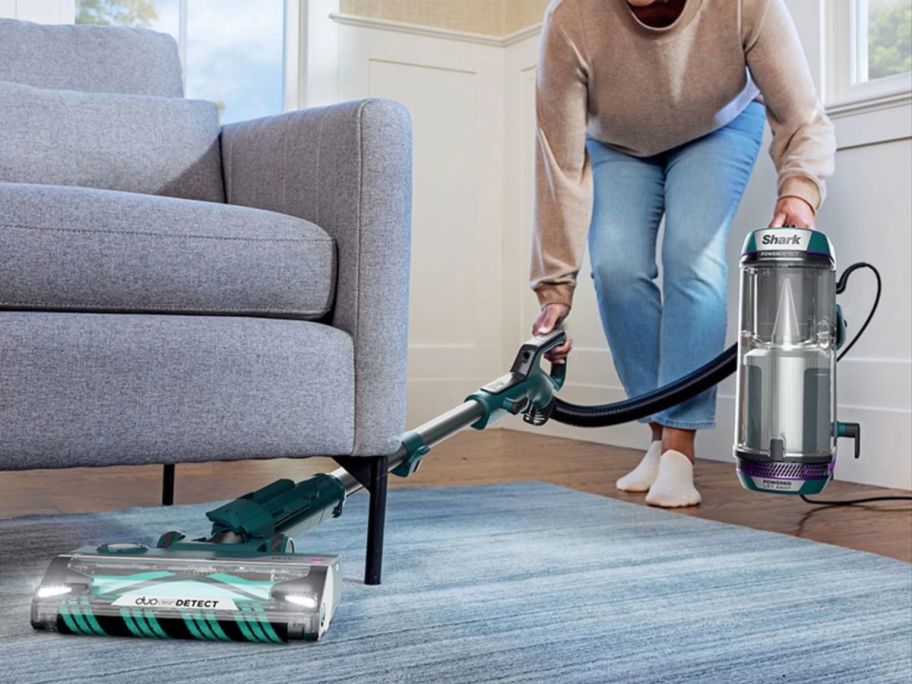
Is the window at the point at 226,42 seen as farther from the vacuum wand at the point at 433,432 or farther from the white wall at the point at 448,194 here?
the vacuum wand at the point at 433,432

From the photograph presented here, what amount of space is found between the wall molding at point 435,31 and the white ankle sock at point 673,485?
1858 millimetres

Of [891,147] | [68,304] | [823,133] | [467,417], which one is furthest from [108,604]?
[891,147]

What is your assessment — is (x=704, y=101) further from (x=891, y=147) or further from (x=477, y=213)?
(x=477, y=213)

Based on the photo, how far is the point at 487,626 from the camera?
41.7 inches

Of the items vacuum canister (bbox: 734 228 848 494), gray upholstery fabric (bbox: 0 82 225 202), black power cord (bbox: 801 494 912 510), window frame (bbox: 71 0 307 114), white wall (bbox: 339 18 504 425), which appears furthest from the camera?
white wall (bbox: 339 18 504 425)

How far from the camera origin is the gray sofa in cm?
106

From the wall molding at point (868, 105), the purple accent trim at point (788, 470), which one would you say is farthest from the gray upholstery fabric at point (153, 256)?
the wall molding at point (868, 105)

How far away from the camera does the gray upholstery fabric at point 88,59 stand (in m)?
1.69

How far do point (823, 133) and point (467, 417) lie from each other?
642 mm

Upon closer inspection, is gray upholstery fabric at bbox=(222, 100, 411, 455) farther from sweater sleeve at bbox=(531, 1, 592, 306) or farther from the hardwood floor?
the hardwood floor

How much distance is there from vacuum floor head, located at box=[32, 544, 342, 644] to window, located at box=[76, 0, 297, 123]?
7.24 feet

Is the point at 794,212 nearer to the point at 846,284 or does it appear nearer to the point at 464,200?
the point at 846,284

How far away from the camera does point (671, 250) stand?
1955mm

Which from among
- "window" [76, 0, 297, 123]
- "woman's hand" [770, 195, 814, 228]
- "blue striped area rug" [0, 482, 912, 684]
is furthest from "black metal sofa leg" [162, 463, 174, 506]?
"window" [76, 0, 297, 123]
